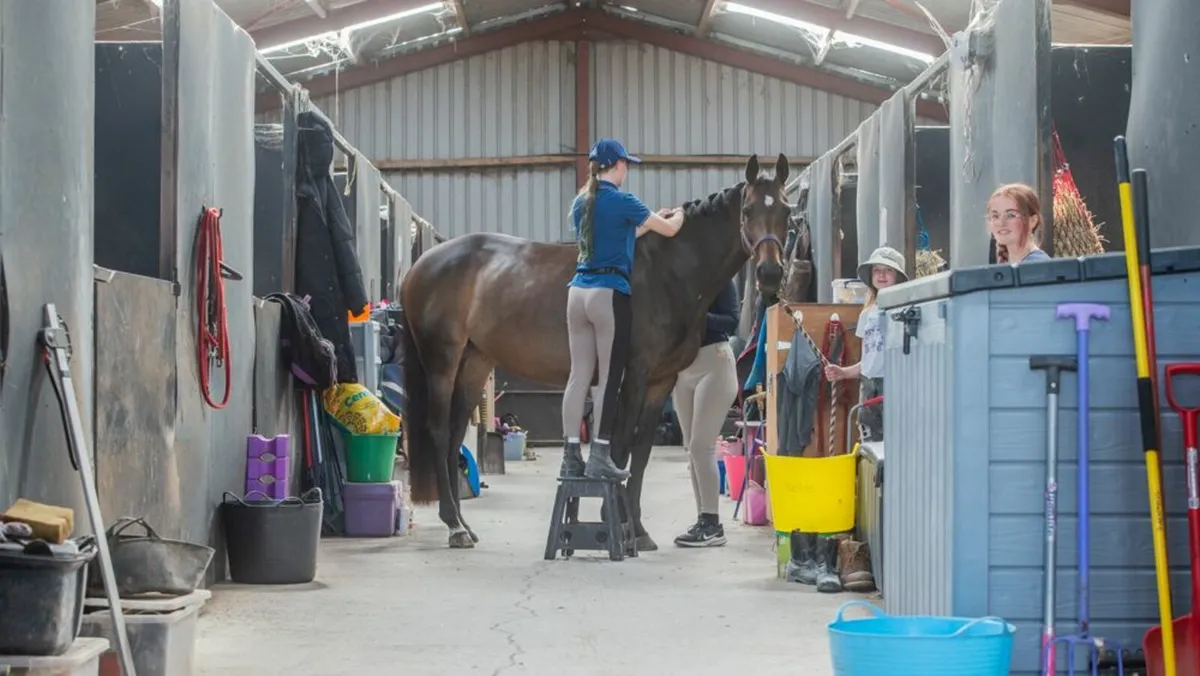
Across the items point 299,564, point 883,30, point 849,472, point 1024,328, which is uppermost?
point 883,30

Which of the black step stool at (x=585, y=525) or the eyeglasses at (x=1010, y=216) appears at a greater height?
the eyeglasses at (x=1010, y=216)

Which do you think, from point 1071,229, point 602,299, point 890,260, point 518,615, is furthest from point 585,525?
point 1071,229

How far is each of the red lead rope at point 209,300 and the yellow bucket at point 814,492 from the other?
1.95m

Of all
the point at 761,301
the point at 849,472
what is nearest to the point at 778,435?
the point at 849,472

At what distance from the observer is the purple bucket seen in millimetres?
7052

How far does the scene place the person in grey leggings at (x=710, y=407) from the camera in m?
6.65

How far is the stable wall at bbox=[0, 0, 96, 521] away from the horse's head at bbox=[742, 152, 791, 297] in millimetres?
3257

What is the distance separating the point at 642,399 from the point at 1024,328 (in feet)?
12.2

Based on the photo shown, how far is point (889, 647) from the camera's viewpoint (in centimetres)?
256

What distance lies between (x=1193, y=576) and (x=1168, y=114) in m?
1.71

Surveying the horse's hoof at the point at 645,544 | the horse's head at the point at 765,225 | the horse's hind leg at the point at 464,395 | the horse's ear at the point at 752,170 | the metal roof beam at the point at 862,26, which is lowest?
the horse's hoof at the point at 645,544

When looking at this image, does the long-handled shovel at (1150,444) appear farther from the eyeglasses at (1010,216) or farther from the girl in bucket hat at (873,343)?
the girl in bucket hat at (873,343)

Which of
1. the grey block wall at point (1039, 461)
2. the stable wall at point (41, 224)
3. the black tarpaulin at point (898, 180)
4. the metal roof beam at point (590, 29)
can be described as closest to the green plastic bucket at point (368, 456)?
the black tarpaulin at point (898, 180)

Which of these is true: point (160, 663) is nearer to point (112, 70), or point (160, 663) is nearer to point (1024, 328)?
point (1024, 328)
